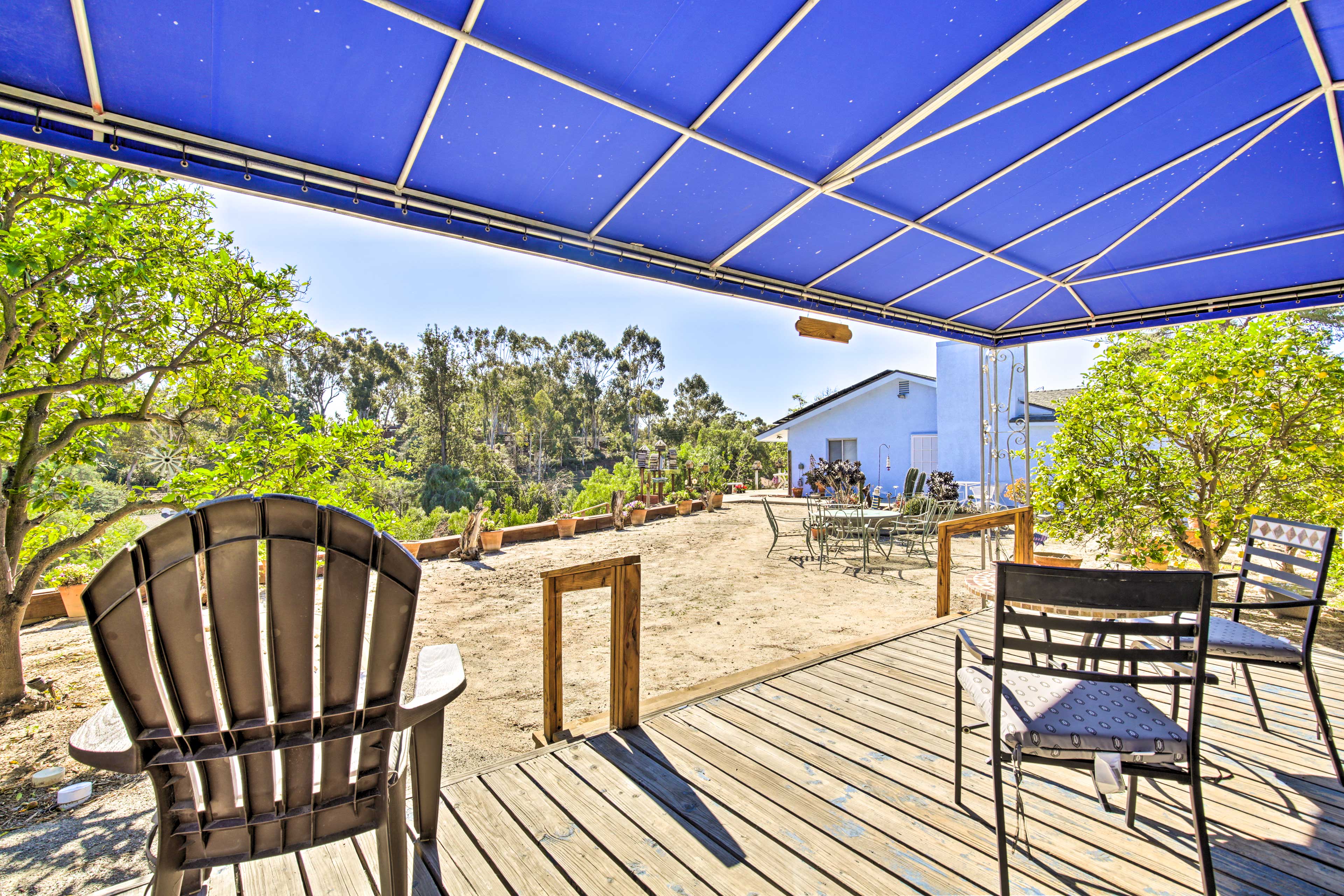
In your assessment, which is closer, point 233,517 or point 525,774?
point 233,517

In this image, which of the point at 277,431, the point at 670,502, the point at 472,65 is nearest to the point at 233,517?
the point at 472,65

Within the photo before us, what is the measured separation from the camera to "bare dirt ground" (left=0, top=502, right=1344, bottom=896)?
2732 mm

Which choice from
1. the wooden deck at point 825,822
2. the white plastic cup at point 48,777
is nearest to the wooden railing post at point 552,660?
the wooden deck at point 825,822

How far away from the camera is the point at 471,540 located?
9.29 meters

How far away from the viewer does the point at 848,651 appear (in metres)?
3.54

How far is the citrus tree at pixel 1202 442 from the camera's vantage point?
4.02 meters

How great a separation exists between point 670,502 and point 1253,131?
13.6 metres

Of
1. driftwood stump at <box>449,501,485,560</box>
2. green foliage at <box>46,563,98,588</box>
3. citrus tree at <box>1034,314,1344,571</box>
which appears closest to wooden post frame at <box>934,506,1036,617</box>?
citrus tree at <box>1034,314,1344,571</box>

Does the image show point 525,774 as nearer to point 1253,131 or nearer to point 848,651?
point 848,651

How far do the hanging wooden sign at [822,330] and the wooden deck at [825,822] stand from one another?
264cm

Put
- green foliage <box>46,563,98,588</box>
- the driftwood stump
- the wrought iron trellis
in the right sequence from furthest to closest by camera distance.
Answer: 1. the driftwood stump
2. the wrought iron trellis
3. green foliage <box>46,563,98,588</box>

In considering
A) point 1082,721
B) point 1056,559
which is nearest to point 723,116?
point 1082,721

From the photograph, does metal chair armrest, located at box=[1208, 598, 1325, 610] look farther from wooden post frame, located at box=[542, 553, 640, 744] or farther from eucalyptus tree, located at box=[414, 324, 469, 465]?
eucalyptus tree, located at box=[414, 324, 469, 465]

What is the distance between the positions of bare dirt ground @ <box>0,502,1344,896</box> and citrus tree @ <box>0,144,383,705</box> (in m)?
1.29
